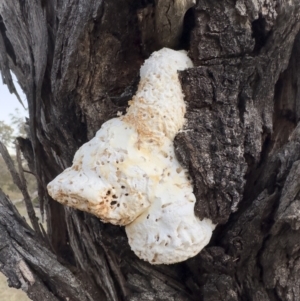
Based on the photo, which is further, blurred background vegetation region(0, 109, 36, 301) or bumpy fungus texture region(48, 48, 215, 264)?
blurred background vegetation region(0, 109, 36, 301)

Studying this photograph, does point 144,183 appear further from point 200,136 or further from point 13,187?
point 13,187

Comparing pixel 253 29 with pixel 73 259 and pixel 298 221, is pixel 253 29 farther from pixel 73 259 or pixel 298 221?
pixel 73 259

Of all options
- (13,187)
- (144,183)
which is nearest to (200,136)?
(144,183)

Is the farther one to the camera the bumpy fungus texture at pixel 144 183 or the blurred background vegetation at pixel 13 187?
the blurred background vegetation at pixel 13 187

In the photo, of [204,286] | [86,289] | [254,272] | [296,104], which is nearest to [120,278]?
[86,289]

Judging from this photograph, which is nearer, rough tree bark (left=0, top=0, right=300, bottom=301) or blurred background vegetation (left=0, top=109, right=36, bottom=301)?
rough tree bark (left=0, top=0, right=300, bottom=301)
